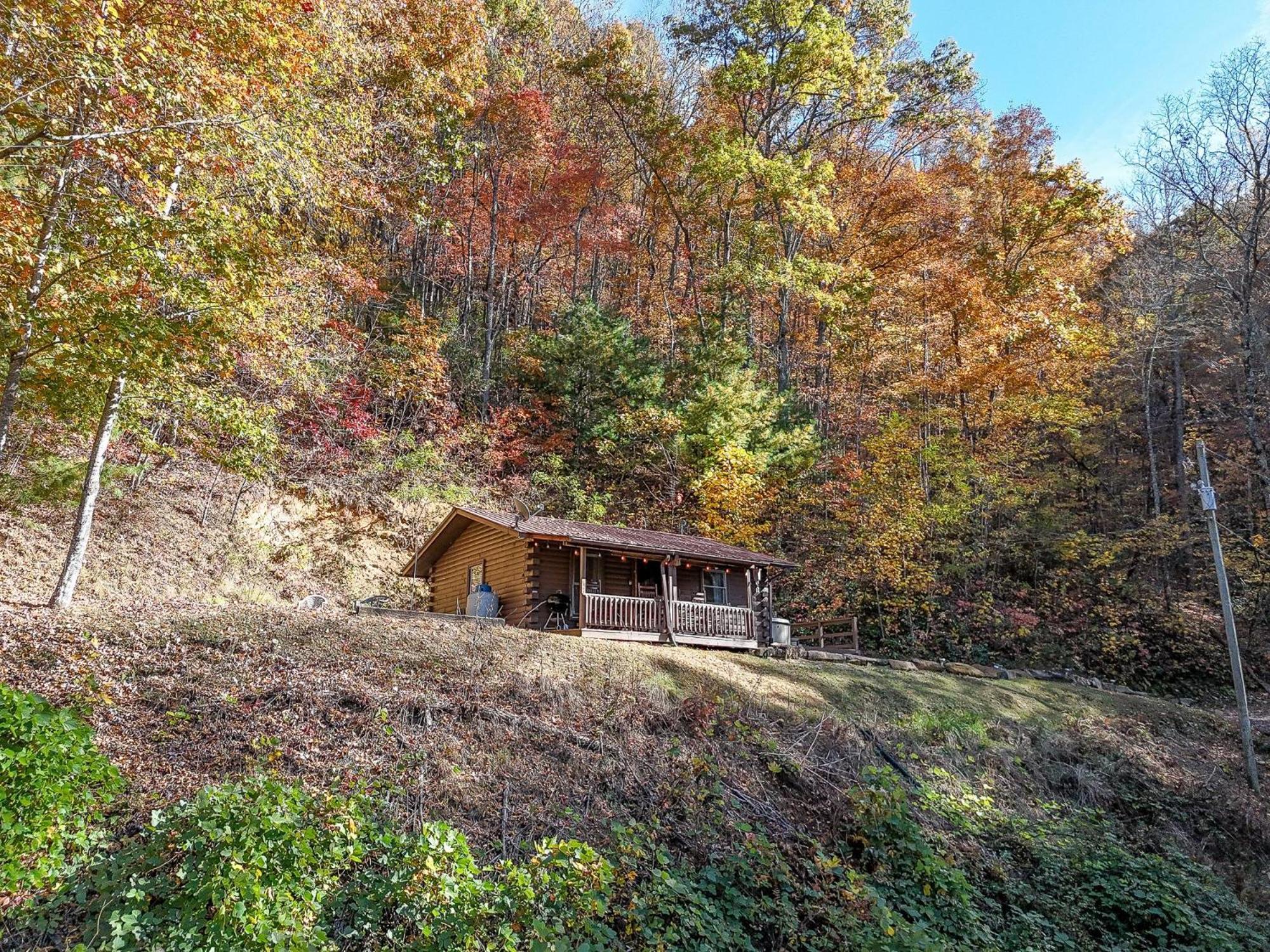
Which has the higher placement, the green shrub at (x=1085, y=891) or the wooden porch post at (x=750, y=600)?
the wooden porch post at (x=750, y=600)

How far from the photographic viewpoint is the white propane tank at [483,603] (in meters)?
17.1

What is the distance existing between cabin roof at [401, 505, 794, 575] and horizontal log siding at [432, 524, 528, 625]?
36 centimetres

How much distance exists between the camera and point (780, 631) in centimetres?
1964

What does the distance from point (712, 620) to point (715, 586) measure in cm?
230

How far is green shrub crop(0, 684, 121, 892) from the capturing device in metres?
4.73

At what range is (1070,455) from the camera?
89.9 ft

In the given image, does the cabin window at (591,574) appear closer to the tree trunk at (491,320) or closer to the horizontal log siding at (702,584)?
the horizontal log siding at (702,584)

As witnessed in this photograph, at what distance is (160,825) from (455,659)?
517 centimetres

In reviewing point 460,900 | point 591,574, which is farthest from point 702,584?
point 460,900

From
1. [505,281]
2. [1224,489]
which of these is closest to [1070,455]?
[1224,489]

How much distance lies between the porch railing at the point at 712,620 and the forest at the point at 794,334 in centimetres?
553

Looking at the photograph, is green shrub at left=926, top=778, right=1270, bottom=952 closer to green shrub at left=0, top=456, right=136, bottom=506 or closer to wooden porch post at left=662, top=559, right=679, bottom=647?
wooden porch post at left=662, top=559, right=679, bottom=647

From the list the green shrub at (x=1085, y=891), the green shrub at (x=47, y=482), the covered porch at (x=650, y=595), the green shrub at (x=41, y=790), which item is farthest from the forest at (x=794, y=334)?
the green shrub at (x=1085, y=891)

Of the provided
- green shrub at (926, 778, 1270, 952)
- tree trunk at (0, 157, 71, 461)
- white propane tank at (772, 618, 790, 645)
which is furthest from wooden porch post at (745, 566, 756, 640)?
tree trunk at (0, 157, 71, 461)
